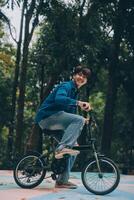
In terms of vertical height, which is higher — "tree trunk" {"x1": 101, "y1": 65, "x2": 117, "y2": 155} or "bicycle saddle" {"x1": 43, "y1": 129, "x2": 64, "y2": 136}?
"tree trunk" {"x1": 101, "y1": 65, "x2": 117, "y2": 155}

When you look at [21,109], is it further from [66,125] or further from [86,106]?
[86,106]

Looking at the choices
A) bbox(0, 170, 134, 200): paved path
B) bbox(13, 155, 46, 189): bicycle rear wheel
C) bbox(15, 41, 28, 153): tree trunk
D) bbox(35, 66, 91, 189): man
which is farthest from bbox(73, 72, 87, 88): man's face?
bbox(15, 41, 28, 153): tree trunk

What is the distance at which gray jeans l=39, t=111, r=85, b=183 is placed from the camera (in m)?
8.05

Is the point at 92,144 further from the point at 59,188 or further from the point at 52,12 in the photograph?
the point at 52,12

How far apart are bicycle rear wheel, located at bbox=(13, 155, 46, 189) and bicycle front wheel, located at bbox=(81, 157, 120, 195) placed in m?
0.72

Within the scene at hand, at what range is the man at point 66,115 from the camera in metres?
8.05

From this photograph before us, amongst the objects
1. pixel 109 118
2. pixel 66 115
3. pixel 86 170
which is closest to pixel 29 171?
pixel 86 170

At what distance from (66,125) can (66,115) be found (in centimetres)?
16

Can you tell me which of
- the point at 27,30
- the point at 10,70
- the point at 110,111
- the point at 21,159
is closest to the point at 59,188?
the point at 21,159

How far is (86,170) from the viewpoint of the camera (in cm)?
814

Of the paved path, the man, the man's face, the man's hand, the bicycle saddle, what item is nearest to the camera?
the paved path

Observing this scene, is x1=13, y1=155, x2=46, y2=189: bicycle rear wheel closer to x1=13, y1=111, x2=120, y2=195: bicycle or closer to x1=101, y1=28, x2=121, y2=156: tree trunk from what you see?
x1=13, y1=111, x2=120, y2=195: bicycle

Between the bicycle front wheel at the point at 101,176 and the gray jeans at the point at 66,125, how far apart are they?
0.47 meters

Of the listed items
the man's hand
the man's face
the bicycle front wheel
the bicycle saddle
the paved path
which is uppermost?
the man's face
